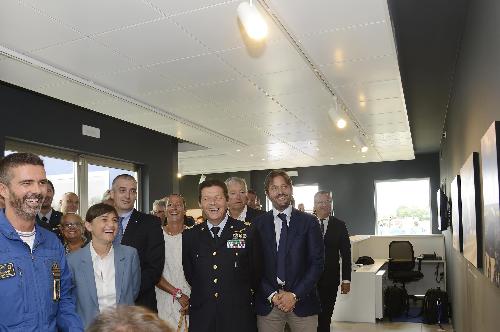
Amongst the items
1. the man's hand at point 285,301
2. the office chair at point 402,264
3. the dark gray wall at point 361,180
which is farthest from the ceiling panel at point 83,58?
the dark gray wall at point 361,180

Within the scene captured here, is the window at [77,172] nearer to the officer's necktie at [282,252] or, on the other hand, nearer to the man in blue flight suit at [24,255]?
the officer's necktie at [282,252]

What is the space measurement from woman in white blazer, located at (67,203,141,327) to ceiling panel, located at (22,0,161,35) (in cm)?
137

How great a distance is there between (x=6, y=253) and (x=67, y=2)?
1897 mm

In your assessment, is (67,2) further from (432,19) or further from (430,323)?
(430,323)

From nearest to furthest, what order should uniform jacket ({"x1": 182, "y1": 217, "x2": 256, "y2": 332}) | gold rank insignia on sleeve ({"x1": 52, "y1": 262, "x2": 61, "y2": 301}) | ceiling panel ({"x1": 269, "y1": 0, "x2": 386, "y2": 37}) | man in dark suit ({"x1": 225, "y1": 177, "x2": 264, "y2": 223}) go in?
gold rank insignia on sleeve ({"x1": 52, "y1": 262, "x2": 61, "y2": 301})
uniform jacket ({"x1": 182, "y1": 217, "x2": 256, "y2": 332})
ceiling panel ({"x1": 269, "y1": 0, "x2": 386, "y2": 37})
man in dark suit ({"x1": 225, "y1": 177, "x2": 264, "y2": 223})

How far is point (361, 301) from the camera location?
7.13 m

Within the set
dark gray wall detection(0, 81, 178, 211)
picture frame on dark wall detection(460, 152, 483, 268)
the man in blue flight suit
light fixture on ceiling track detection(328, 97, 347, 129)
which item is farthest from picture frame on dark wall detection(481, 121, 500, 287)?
dark gray wall detection(0, 81, 178, 211)

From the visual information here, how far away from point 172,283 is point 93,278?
3.16 feet

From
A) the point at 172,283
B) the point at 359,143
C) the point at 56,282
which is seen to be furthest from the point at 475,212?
the point at 359,143

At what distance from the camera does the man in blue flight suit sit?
2018 mm

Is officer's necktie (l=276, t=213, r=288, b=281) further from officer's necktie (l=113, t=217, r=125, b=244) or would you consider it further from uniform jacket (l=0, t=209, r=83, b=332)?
uniform jacket (l=0, t=209, r=83, b=332)

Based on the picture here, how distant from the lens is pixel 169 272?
362cm

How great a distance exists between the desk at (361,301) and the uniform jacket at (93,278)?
4.85 m

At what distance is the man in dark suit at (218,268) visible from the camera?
9.56 ft
